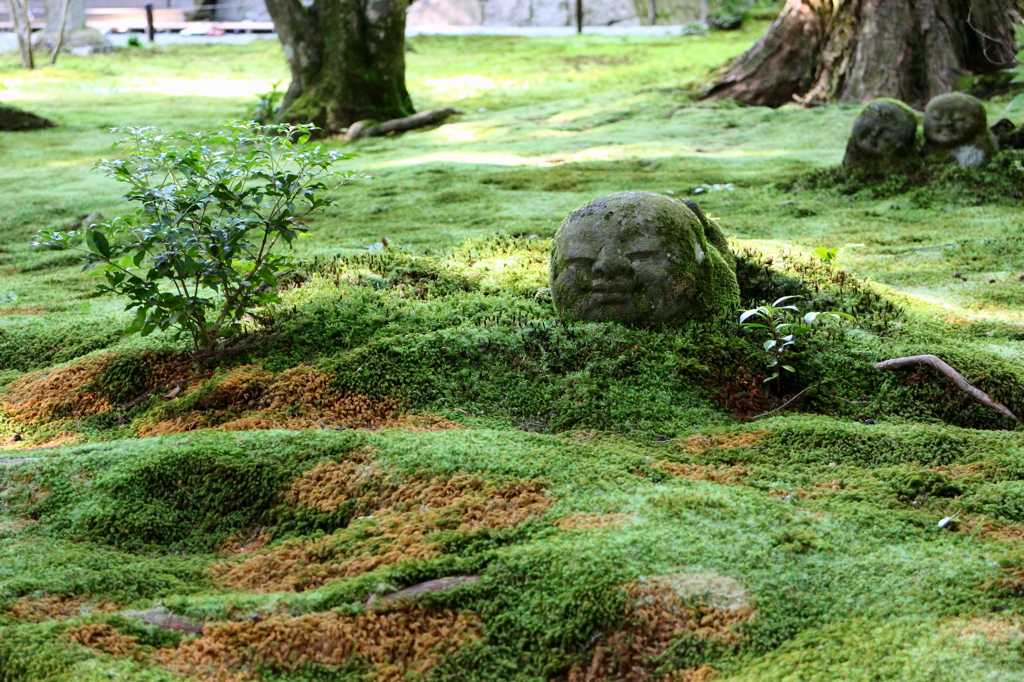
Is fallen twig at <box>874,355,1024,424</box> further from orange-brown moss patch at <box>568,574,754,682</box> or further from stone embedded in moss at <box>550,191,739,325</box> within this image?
orange-brown moss patch at <box>568,574,754,682</box>

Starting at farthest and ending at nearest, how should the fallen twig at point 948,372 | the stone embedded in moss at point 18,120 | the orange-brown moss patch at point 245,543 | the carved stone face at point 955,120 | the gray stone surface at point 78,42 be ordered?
1. the gray stone surface at point 78,42
2. the stone embedded in moss at point 18,120
3. the carved stone face at point 955,120
4. the fallen twig at point 948,372
5. the orange-brown moss patch at point 245,543

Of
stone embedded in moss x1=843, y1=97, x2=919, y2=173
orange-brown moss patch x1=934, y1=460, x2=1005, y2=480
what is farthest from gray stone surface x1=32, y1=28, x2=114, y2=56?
orange-brown moss patch x1=934, y1=460, x2=1005, y2=480

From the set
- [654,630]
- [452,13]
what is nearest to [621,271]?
[654,630]

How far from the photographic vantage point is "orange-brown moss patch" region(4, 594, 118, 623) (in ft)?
8.36

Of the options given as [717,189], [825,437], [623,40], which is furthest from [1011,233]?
[623,40]

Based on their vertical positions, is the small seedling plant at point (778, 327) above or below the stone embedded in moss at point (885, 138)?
below

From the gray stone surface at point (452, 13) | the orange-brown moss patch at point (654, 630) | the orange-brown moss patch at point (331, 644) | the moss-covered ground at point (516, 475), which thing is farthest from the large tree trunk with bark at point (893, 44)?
the gray stone surface at point (452, 13)

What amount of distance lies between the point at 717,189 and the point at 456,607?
5.91 meters

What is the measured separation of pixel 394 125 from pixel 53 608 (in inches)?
378

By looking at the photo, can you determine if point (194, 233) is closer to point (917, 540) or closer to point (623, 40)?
point (917, 540)

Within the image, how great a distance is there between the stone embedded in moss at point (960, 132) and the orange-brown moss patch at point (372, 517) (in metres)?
5.80

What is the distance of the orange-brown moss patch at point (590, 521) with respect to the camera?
2.88 metres

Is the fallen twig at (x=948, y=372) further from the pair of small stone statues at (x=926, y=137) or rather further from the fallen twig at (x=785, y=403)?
the pair of small stone statues at (x=926, y=137)

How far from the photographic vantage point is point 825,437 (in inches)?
138
